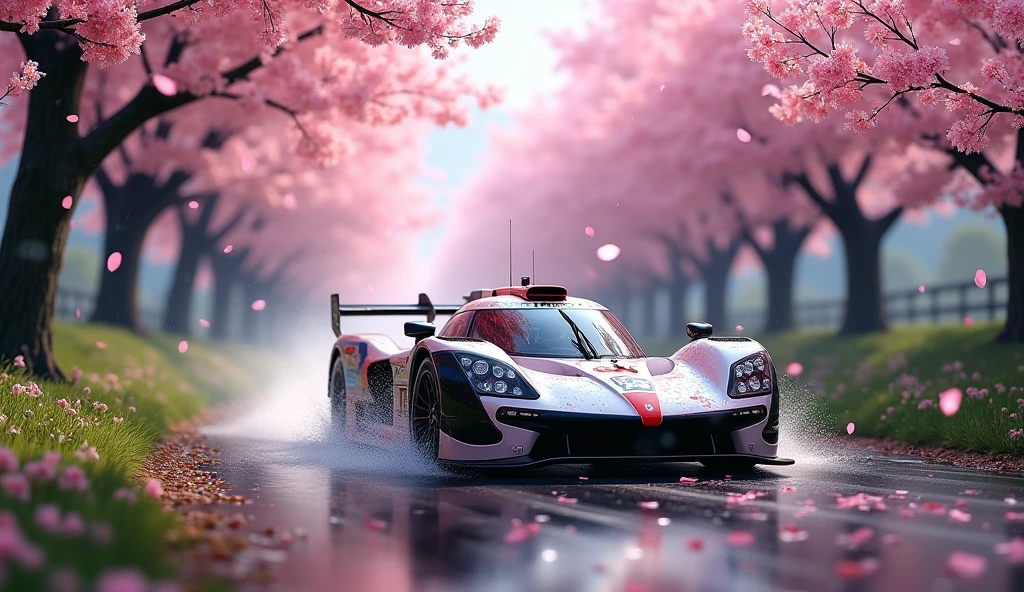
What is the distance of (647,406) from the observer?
868 centimetres

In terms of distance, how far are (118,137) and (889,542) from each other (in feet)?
35.4

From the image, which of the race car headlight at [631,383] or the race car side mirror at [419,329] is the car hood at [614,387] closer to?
the race car headlight at [631,383]

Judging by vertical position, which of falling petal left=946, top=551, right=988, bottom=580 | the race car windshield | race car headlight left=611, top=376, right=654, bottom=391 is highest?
→ the race car windshield

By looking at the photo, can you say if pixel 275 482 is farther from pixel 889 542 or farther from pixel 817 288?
pixel 817 288

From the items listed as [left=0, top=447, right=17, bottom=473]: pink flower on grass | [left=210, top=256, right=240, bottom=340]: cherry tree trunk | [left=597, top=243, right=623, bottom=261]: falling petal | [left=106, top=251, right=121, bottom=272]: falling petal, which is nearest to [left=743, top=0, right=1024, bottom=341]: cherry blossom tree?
[left=0, top=447, right=17, bottom=473]: pink flower on grass

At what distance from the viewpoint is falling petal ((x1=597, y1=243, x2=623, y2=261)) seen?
41219mm

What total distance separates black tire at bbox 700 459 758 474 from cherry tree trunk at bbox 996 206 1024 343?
9.61m

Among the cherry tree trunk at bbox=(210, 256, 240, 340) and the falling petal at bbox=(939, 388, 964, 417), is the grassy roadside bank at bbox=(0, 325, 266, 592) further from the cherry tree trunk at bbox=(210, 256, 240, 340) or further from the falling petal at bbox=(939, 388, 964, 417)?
the cherry tree trunk at bbox=(210, 256, 240, 340)

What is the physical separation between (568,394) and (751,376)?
1.49m

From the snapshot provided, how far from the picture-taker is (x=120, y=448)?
9055 mm

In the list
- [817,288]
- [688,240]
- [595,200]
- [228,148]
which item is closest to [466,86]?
[228,148]

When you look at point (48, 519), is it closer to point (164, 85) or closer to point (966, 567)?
point (966, 567)

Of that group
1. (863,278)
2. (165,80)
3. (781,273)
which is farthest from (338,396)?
(781,273)

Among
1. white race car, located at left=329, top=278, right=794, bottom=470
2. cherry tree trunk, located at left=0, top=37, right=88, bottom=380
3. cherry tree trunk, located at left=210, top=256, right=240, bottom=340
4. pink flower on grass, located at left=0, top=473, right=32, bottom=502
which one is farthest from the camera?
cherry tree trunk, located at left=210, top=256, right=240, bottom=340
